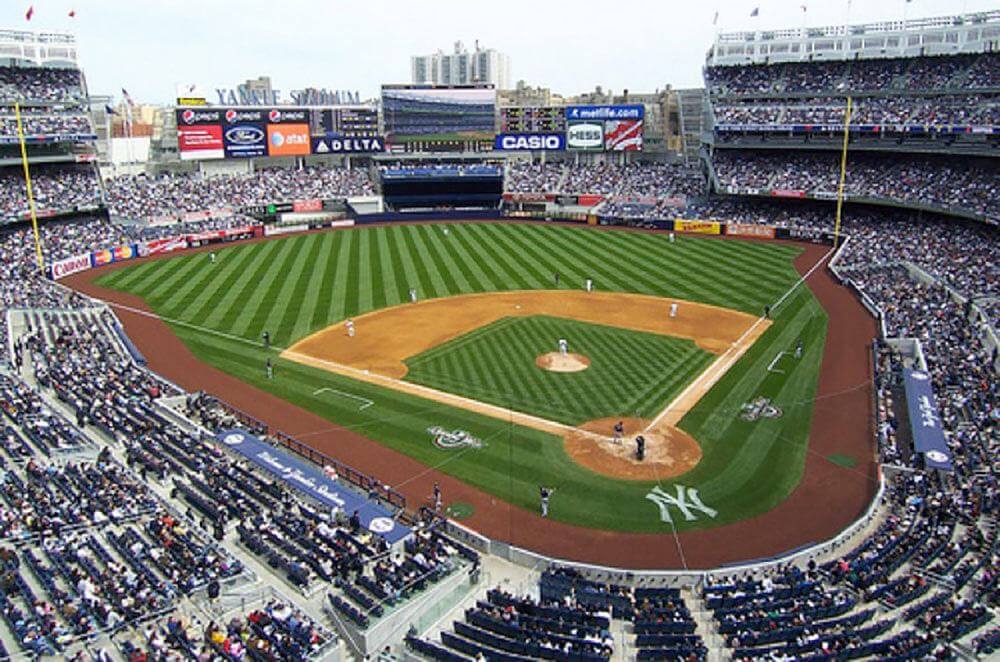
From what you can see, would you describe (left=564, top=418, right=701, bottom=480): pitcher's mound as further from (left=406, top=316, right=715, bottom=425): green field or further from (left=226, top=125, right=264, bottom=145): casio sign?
(left=226, top=125, right=264, bottom=145): casio sign

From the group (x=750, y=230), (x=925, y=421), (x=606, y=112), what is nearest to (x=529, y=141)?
(x=606, y=112)

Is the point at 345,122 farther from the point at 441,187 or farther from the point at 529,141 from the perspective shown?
the point at 529,141

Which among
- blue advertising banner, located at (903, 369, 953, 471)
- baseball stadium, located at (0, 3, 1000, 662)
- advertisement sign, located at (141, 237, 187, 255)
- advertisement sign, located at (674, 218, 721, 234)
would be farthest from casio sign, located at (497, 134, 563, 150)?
blue advertising banner, located at (903, 369, 953, 471)

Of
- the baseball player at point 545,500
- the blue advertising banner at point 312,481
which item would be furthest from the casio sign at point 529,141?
the baseball player at point 545,500

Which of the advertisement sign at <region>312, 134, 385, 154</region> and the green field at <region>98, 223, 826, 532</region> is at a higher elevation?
the advertisement sign at <region>312, 134, 385, 154</region>

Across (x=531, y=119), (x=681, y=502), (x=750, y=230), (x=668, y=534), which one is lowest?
(x=668, y=534)

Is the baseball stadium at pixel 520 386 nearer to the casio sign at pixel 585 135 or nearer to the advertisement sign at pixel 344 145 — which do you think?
the advertisement sign at pixel 344 145

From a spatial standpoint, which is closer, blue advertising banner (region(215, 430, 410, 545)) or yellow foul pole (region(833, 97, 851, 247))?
blue advertising banner (region(215, 430, 410, 545))
